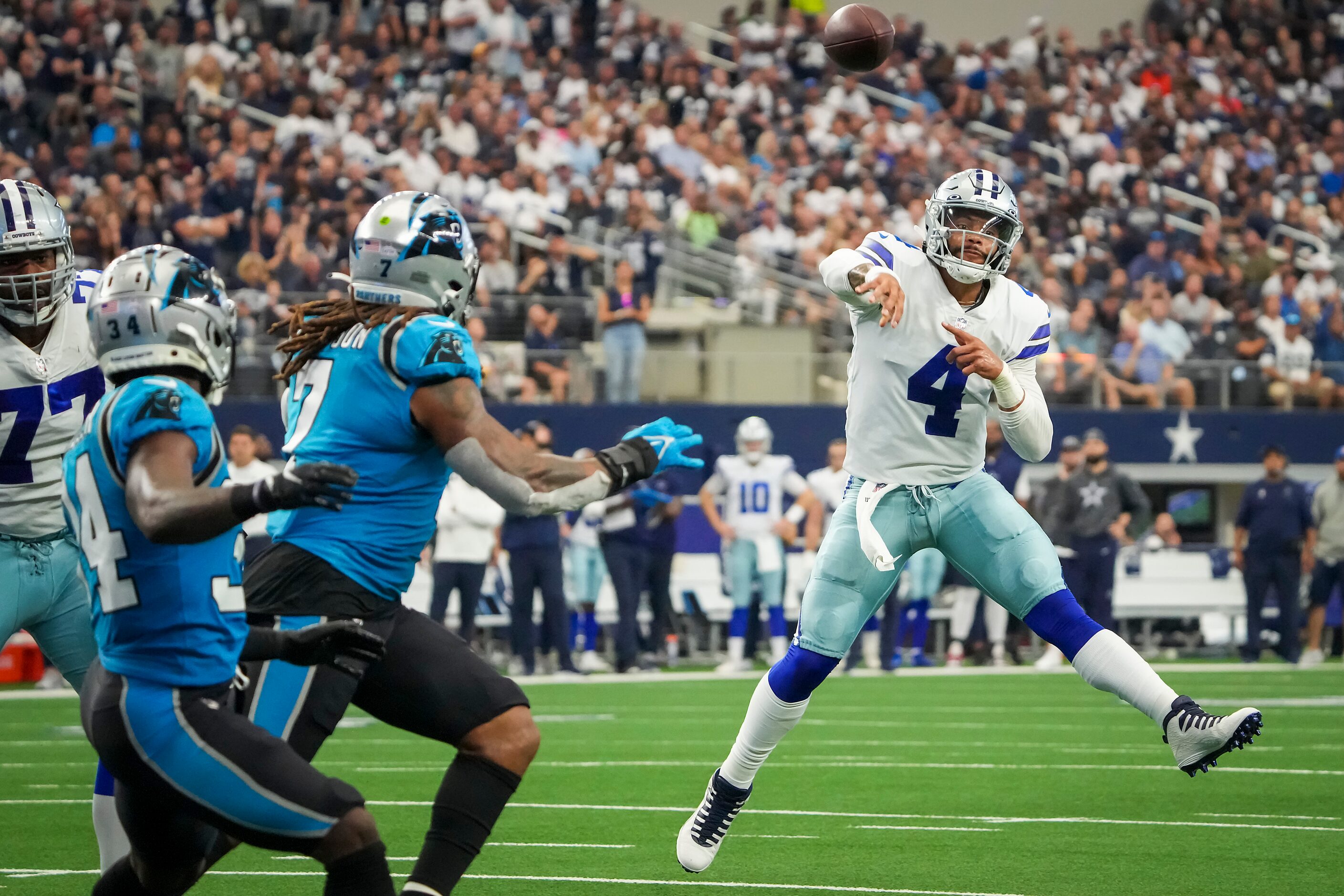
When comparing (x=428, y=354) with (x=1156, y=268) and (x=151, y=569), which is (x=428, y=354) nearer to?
(x=151, y=569)

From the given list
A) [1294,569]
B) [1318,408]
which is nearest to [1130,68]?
[1318,408]

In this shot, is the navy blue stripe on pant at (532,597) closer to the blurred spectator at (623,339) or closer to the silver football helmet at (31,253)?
the blurred spectator at (623,339)

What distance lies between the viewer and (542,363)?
15.8m

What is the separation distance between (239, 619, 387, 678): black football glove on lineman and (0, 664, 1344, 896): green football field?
67.4 inches

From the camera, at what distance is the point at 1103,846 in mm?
5953

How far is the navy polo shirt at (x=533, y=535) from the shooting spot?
12.8 m

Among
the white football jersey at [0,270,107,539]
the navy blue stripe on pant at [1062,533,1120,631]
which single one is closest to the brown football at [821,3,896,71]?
the white football jersey at [0,270,107,539]

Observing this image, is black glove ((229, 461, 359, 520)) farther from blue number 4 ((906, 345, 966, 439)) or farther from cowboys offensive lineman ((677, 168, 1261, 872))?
blue number 4 ((906, 345, 966, 439))

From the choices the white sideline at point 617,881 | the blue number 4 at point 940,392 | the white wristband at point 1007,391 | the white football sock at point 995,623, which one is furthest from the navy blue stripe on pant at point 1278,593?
the white sideline at point 617,881

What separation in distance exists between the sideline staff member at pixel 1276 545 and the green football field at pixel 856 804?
135 inches

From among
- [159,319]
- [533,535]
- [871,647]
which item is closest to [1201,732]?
[159,319]

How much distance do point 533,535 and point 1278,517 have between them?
6493 mm

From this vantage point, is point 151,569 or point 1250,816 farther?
point 1250,816

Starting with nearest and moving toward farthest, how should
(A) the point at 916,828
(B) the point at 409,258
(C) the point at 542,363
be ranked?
(B) the point at 409,258, (A) the point at 916,828, (C) the point at 542,363
